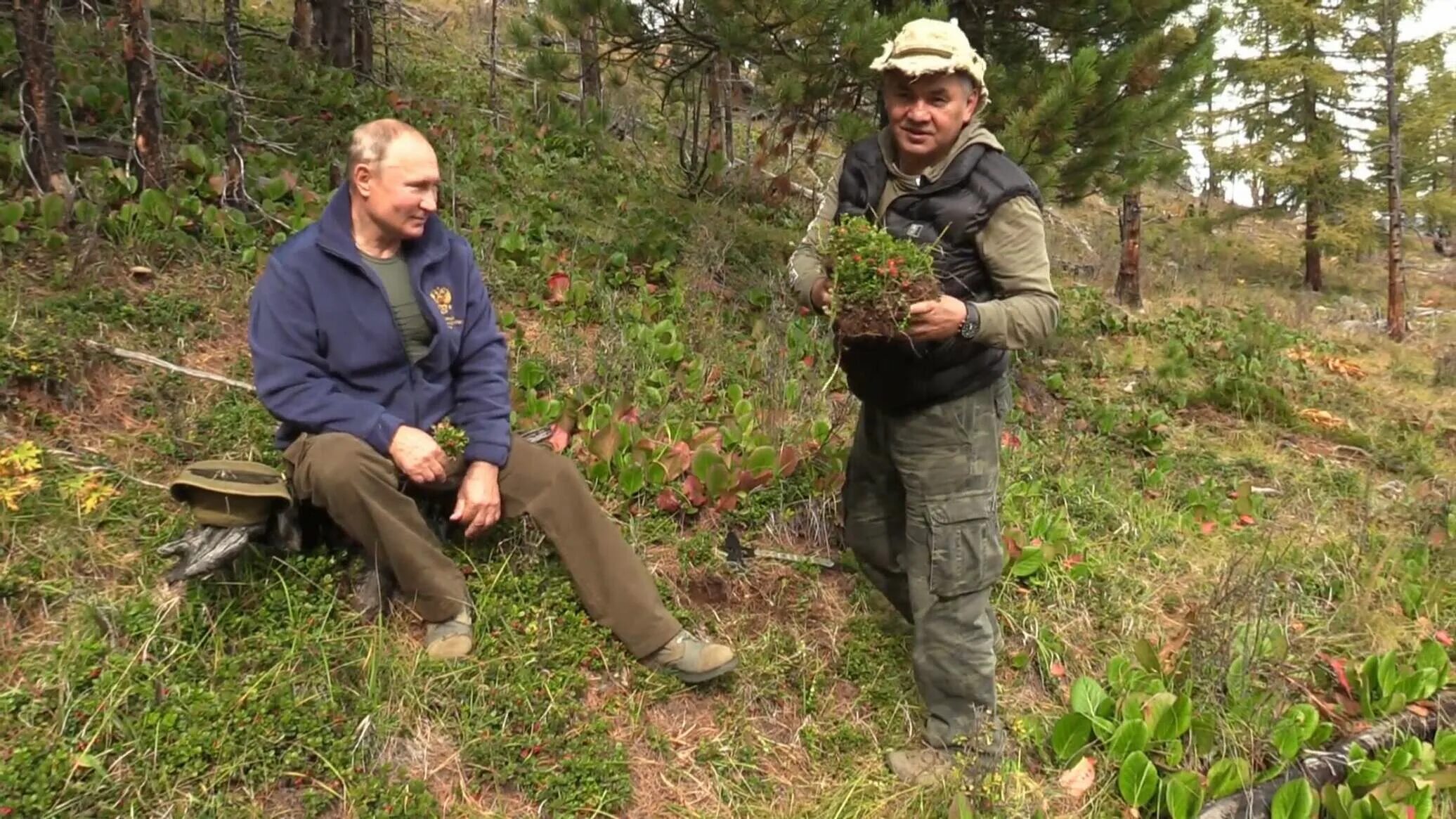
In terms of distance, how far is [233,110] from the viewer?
520 cm

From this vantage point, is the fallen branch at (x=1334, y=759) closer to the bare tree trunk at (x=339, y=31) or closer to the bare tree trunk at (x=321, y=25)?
the bare tree trunk at (x=339, y=31)

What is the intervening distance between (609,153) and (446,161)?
2.16 metres

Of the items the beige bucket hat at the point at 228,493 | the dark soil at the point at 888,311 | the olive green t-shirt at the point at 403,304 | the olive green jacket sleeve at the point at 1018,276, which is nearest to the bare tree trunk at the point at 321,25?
the olive green t-shirt at the point at 403,304

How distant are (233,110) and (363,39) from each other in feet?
14.7

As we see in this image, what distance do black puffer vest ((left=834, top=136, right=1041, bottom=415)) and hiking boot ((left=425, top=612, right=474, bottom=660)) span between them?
5.11ft

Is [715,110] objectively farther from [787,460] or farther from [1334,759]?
[1334,759]

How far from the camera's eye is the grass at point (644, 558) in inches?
101

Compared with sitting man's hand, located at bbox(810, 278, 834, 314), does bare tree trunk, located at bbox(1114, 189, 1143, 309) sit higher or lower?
higher

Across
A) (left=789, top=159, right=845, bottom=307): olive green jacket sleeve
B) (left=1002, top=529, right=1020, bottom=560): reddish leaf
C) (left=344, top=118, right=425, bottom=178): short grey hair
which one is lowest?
(left=1002, top=529, right=1020, bottom=560): reddish leaf

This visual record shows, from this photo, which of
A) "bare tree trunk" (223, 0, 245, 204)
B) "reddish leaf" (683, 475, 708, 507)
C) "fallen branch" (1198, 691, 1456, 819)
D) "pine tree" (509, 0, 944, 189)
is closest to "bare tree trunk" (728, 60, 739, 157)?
"pine tree" (509, 0, 944, 189)

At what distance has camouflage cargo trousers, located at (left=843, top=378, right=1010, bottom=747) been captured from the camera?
268 cm

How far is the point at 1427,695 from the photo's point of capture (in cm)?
360

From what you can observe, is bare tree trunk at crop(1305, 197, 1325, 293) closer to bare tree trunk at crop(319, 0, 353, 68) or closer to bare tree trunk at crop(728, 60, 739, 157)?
bare tree trunk at crop(728, 60, 739, 157)

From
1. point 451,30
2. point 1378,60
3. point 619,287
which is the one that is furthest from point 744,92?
point 1378,60
